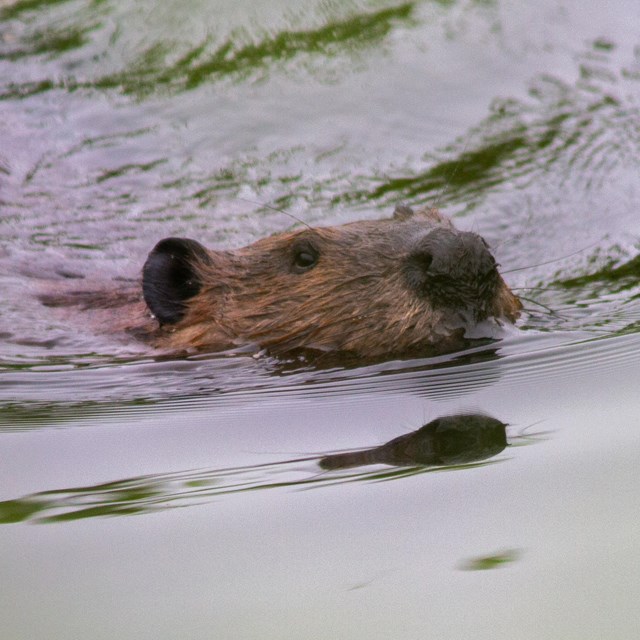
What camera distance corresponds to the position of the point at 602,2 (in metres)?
8.13

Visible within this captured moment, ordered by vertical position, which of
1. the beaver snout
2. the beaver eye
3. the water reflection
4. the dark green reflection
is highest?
the beaver eye

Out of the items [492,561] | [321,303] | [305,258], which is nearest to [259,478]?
[492,561]

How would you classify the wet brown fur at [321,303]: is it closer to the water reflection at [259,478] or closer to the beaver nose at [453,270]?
the beaver nose at [453,270]

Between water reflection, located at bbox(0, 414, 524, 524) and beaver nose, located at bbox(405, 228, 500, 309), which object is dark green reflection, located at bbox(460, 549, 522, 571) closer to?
water reflection, located at bbox(0, 414, 524, 524)

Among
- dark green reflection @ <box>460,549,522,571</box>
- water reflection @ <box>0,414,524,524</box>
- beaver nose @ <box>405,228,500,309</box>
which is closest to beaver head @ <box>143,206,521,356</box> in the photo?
beaver nose @ <box>405,228,500,309</box>

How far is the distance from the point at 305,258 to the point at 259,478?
173 cm

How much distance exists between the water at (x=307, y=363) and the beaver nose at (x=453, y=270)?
19cm

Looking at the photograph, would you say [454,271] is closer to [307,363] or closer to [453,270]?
[453,270]

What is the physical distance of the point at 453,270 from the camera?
3.48m

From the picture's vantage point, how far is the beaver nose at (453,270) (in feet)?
11.4

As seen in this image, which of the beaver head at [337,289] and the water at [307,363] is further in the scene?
the beaver head at [337,289]

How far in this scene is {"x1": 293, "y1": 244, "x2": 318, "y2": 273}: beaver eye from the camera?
4.06 m

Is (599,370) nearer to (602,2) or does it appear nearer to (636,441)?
(636,441)

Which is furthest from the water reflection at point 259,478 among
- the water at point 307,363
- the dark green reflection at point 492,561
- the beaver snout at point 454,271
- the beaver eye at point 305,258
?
the beaver eye at point 305,258
